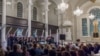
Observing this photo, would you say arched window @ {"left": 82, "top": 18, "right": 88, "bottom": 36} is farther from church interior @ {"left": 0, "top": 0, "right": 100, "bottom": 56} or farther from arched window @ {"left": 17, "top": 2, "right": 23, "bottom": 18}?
arched window @ {"left": 17, "top": 2, "right": 23, "bottom": 18}

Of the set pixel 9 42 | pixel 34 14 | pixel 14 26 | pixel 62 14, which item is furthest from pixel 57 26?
pixel 9 42

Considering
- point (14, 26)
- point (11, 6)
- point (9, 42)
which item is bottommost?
point (9, 42)

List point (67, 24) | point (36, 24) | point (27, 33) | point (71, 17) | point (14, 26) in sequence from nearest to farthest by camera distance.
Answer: point (14, 26) < point (27, 33) < point (36, 24) < point (67, 24) < point (71, 17)

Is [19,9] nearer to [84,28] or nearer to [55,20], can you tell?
[55,20]

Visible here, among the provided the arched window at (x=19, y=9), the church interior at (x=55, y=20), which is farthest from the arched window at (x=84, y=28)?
the arched window at (x=19, y=9)

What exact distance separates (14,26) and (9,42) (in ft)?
9.26

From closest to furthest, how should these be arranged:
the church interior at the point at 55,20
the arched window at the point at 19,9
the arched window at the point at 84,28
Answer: the church interior at the point at 55,20
the arched window at the point at 19,9
the arched window at the point at 84,28

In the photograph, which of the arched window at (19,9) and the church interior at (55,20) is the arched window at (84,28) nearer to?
the church interior at (55,20)

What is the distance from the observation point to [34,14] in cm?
2988

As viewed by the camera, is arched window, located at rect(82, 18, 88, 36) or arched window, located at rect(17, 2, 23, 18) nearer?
arched window, located at rect(17, 2, 23, 18)

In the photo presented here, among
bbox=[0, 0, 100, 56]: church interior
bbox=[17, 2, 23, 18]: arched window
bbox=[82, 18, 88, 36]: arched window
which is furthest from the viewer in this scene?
bbox=[82, 18, 88, 36]: arched window

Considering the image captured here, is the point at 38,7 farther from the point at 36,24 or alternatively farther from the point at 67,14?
the point at 36,24

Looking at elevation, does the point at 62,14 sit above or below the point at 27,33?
above

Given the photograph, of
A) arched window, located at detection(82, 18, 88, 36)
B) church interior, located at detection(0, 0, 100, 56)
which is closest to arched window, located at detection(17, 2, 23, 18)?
church interior, located at detection(0, 0, 100, 56)
